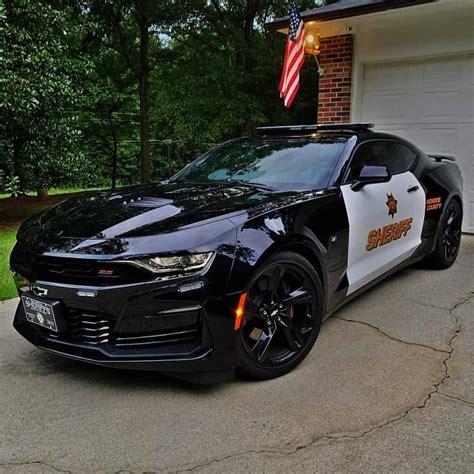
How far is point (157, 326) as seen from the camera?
2516 millimetres

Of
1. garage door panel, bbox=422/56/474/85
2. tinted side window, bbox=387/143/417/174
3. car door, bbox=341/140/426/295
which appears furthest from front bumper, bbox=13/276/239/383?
garage door panel, bbox=422/56/474/85

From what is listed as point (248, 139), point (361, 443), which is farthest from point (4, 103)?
point (361, 443)

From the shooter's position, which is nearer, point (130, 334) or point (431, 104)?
point (130, 334)

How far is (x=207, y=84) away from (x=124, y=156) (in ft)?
23.0

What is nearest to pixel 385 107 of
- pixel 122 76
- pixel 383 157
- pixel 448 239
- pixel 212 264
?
pixel 448 239

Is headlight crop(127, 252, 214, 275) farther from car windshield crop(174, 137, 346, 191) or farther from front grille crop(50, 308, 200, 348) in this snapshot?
car windshield crop(174, 137, 346, 191)

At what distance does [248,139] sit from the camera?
4422 mm

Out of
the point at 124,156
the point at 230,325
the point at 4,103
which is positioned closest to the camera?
the point at 230,325

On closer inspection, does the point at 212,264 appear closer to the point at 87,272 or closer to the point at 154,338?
the point at 154,338

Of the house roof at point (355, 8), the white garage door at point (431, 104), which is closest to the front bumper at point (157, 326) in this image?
the house roof at point (355, 8)

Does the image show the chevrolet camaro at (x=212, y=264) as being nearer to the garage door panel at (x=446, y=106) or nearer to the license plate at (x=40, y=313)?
the license plate at (x=40, y=313)

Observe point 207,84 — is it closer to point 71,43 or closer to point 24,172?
point 71,43

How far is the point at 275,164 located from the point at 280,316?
1.37 m

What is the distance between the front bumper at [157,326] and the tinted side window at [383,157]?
1647 millimetres
